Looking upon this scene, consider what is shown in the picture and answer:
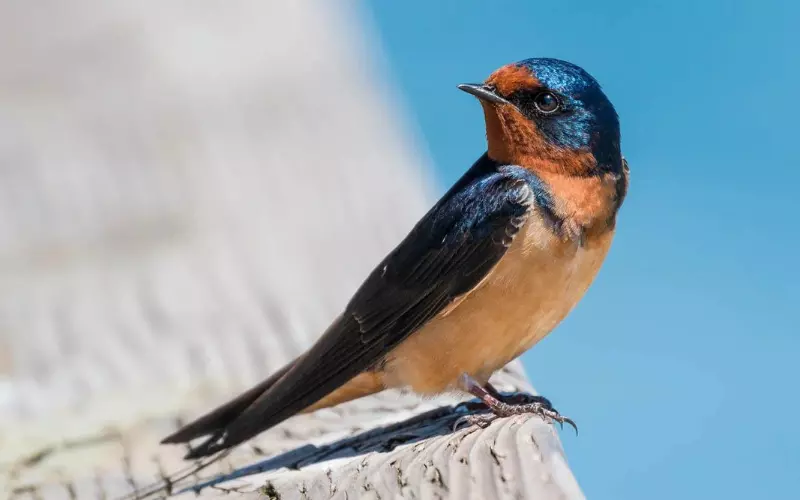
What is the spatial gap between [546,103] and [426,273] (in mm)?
364

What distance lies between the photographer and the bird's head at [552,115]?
199 cm

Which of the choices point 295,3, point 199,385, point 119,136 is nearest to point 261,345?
point 199,385

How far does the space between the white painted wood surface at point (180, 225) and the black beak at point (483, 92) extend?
394 mm

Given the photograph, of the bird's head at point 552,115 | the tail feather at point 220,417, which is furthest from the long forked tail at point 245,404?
the bird's head at point 552,115

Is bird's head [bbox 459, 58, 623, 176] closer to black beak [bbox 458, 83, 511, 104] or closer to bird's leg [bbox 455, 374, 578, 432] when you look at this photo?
black beak [bbox 458, 83, 511, 104]

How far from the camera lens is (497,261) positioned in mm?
1916

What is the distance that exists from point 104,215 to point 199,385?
50 centimetres

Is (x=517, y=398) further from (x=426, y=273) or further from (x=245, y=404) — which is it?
(x=245, y=404)

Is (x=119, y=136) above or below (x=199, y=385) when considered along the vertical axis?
above

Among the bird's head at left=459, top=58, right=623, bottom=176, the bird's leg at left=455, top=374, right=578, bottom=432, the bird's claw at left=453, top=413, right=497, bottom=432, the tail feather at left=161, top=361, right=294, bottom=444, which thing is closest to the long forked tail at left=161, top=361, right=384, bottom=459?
the tail feather at left=161, top=361, right=294, bottom=444

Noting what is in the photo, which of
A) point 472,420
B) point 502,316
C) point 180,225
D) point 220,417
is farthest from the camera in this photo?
point 180,225

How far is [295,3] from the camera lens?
2734 mm

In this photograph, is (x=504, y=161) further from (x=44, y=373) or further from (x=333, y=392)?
(x=44, y=373)

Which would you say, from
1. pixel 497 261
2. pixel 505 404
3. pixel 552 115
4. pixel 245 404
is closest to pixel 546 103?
pixel 552 115
